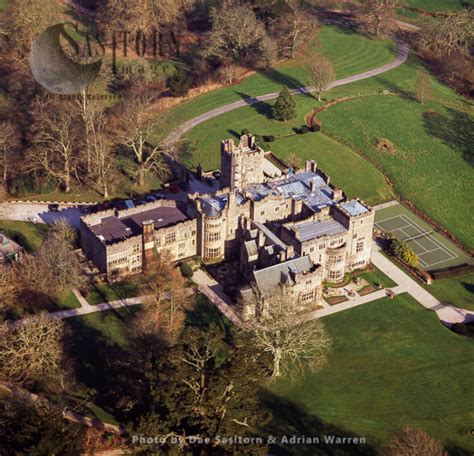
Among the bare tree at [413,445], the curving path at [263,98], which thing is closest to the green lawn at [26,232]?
the curving path at [263,98]

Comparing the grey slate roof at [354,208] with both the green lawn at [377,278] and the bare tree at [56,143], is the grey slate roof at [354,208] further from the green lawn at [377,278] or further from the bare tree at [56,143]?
the bare tree at [56,143]

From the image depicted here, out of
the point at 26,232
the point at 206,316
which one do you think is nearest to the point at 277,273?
the point at 206,316

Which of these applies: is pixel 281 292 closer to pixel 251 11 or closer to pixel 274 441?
pixel 274 441

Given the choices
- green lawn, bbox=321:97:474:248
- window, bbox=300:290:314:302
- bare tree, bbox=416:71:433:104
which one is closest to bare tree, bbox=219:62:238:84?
green lawn, bbox=321:97:474:248

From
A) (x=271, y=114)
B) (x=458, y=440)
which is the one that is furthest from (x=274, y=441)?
(x=271, y=114)

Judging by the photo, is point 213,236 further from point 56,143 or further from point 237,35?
point 237,35

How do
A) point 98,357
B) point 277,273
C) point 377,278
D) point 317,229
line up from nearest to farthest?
Result: point 98,357, point 277,273, point 317,229, point 377,278
